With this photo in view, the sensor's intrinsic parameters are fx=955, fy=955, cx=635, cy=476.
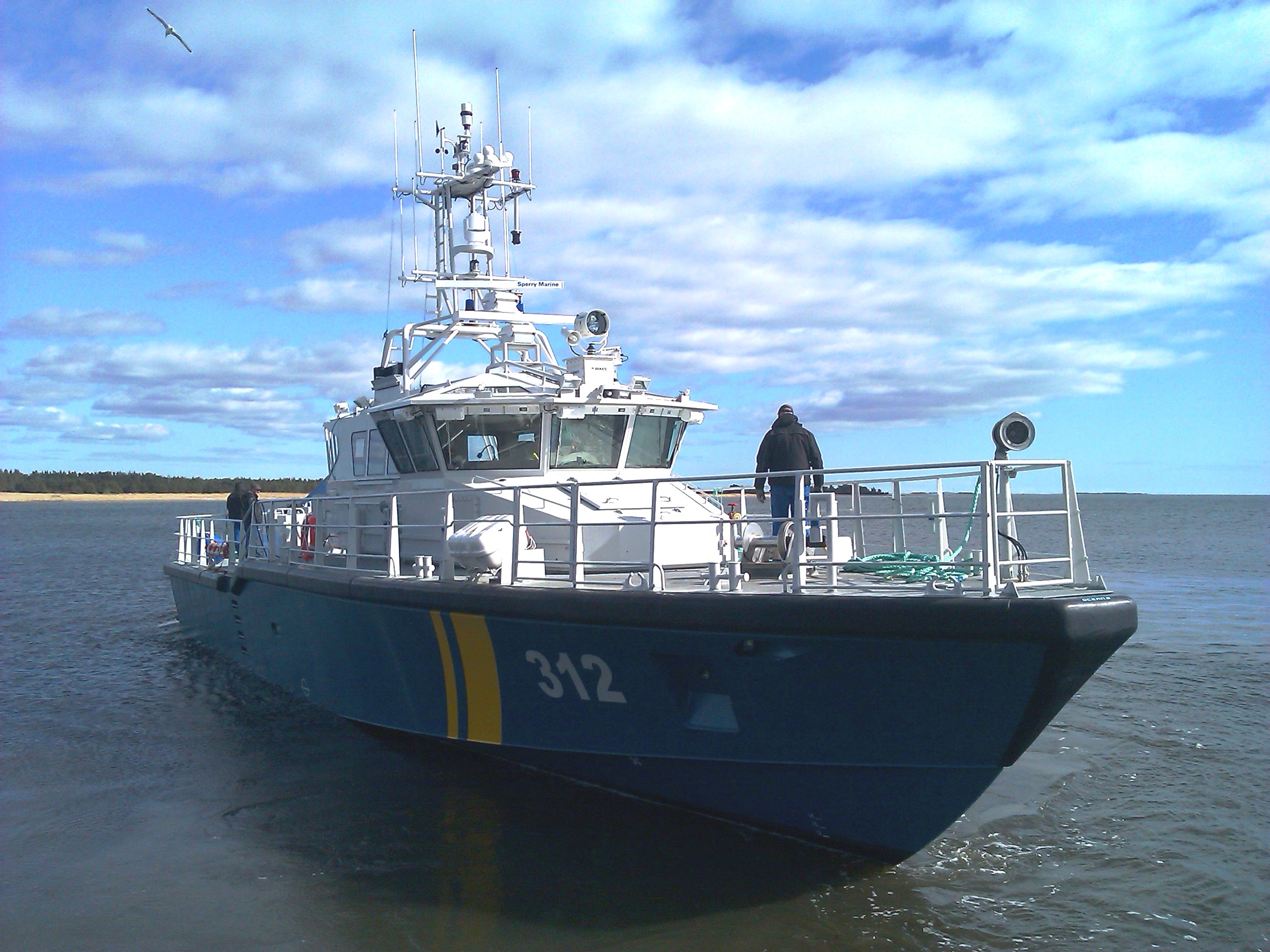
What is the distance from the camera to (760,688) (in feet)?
17.8

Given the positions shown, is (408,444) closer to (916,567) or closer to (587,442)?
(587,442)

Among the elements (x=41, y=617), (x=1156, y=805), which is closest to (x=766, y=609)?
(x=1156, y=805)

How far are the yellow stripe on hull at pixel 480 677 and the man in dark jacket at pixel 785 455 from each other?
2.25m

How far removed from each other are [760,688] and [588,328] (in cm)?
391

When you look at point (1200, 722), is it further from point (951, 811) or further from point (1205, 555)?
point (1205, 555)

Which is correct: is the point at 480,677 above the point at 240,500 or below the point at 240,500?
below

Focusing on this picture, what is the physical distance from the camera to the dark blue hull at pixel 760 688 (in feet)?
15.9

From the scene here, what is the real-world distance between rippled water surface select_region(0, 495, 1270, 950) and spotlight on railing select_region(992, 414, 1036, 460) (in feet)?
8.88

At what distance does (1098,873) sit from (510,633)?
4119mm

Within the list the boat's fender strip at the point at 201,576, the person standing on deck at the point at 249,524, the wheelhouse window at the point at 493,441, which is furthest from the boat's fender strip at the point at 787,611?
the boat's fender strip at the point at 201,576

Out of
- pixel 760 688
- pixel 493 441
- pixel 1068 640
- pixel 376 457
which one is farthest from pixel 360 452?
pixel 1068 640

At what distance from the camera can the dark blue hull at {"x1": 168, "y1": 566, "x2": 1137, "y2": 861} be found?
4.83 meters

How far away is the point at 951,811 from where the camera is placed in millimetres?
5379

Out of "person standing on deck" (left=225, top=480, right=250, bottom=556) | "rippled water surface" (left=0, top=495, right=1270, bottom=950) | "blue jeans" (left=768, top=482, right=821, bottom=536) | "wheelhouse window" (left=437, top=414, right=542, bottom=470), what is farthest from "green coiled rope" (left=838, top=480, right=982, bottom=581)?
"person standing on deck" (left=225, top=480, right=250, bottom=556)
